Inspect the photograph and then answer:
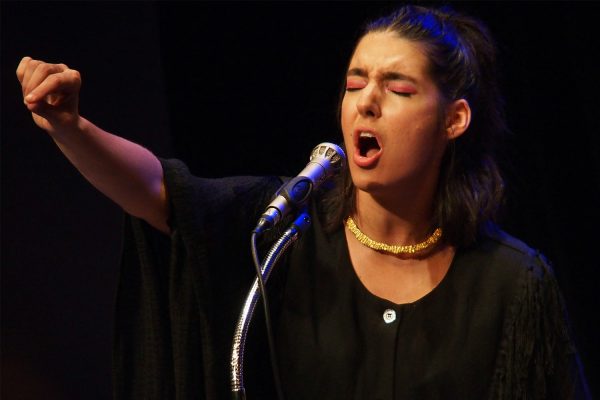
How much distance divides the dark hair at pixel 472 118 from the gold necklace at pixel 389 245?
3 cm

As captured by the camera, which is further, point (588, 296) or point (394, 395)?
point (588, 296)

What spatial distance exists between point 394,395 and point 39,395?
0.97m

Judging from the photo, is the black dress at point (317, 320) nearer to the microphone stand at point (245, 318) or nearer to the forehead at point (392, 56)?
Answer: the microphone stand at point (245, 318)

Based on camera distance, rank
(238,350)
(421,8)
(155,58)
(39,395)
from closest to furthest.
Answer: (238,350) → (421,8) → (39,395) → (155,58)

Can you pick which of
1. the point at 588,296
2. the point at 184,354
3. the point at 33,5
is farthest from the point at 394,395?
the point at 33,5

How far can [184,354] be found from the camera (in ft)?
5.13

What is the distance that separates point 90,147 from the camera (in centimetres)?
136

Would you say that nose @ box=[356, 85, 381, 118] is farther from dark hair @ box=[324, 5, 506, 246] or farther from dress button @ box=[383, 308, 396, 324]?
dress button @ box=[383, 308, 396, 324]

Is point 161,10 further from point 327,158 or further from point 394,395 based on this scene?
point 394,395

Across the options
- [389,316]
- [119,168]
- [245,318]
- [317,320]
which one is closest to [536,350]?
[389,316]

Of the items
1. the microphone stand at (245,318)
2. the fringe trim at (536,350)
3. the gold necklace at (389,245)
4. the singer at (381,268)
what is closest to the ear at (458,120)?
the singer at (381,268)

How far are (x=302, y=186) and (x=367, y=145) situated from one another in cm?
40

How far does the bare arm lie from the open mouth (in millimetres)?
462

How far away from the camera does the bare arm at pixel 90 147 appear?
125 centimetres
